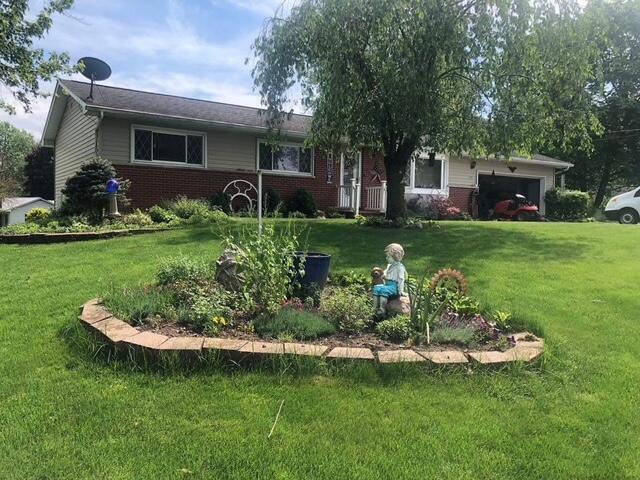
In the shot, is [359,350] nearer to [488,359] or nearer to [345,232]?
[488,359]

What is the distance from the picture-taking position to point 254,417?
301 cm

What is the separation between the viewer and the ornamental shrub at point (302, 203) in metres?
16.3

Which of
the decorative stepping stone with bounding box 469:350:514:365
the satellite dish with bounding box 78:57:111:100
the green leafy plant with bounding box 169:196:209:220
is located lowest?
the decorative stepping stone with bounding box 469:350:514:365

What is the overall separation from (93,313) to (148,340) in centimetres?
93

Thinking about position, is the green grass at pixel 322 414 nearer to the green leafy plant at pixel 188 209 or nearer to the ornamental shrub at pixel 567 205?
the green leafy plant at pixel 188 209

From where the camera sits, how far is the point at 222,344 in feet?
12.1

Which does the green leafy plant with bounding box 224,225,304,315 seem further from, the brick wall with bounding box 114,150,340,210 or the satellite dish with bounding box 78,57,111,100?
the satellite dish with bounding box 78,57,111,100

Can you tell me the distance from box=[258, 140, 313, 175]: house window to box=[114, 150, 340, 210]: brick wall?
28 cm

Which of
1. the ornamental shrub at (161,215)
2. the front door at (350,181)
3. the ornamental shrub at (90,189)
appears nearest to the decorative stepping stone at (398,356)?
the ornamental shrub at (161,215)

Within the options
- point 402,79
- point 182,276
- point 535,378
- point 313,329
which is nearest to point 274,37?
Result: point 402,79

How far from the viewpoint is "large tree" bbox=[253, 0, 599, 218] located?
33.1 ft

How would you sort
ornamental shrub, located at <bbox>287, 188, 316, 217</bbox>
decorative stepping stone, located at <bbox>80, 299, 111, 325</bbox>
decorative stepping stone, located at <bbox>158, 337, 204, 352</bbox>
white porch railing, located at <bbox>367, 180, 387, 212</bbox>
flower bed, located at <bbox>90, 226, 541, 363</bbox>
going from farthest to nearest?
white porch railing, located at <bbox>367, 180, 387, 212</bbox>
ornamental shrub, located at <bbox>287, 188, 316, 217</bbox>
decorative stepping stone, located at <bbox>80, 299, 111, 325</bbox>
flower bed, located at <bbox>90, 226, 541, 363</bbox>
decorative stepping stone, located at <bbox>158, 337, 204, 352</bbox>

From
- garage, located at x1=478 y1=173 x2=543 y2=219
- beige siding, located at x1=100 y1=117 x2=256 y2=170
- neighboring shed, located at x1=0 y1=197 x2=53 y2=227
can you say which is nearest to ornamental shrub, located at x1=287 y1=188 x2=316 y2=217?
beige siding, located at x1=100 y1=117 x2=256 y2=170

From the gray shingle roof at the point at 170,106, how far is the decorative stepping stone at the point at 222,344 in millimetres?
10673
